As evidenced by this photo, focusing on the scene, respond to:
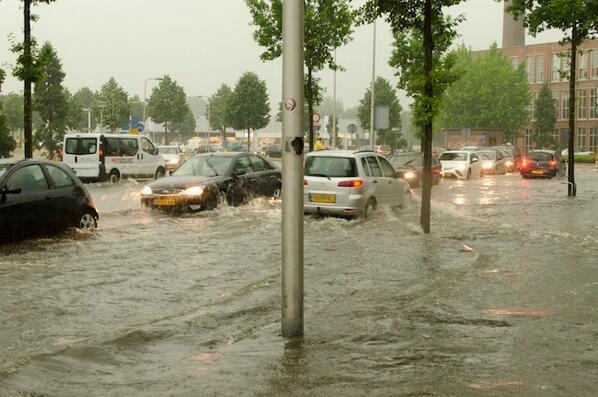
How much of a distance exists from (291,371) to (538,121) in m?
91.3

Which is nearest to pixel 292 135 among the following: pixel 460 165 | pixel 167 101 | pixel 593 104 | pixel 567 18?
pixel 567 18

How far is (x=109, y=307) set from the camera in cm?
823

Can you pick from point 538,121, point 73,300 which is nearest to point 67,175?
point 73,300

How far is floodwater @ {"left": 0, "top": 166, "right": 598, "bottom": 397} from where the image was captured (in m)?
5.59

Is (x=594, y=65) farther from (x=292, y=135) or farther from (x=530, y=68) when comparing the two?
(x=292, y=135)

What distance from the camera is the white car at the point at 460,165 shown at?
37656mm

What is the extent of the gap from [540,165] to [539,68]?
67552 millimetres

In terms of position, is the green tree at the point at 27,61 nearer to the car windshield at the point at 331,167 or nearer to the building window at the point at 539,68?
the car windshield at the point at 331,167

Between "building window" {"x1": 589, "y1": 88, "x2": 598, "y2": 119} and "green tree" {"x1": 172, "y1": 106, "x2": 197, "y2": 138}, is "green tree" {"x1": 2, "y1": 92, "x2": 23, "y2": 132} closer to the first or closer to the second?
"green tree" {"x1": 172, "y1": 106, "x2": 197, "y2": 138}

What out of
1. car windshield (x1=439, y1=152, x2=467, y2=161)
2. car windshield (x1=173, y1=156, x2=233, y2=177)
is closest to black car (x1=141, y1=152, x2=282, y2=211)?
car windshield (x1=173, y1=156, x2=233, y2=177)

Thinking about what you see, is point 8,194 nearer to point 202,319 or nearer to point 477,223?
point 202,319

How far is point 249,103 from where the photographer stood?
74.1m

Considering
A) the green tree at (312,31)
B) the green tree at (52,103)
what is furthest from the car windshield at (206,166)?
the green tree at (52,103)

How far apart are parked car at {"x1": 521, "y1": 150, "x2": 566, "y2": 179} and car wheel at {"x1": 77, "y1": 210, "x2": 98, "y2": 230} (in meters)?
30.8
